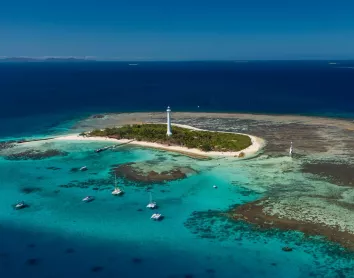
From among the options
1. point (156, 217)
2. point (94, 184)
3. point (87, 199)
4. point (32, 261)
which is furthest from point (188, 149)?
point (32, 261)

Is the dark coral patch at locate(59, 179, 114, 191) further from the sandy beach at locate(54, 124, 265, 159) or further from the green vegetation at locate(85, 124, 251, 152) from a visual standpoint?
the green vegetation at locate(85, 124, 251, 152)

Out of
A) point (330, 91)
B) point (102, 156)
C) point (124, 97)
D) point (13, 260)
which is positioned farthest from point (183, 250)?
point (330, 91)

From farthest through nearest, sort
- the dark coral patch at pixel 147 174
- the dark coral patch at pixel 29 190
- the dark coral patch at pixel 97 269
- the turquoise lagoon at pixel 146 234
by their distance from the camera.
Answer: the dark coral patch at pixel 147 174 < the dark coral patch at pixel 29 190 < the turquoise lagoon at pixel 146 234 < the dark coral patch at pixel 97 269

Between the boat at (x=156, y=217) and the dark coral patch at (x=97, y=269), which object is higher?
the boat at (x=156, y=217)

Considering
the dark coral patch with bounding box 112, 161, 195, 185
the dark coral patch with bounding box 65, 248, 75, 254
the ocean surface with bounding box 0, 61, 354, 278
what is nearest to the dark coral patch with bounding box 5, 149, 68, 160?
the ocean surface with bounding box 0, 61, 354, 278

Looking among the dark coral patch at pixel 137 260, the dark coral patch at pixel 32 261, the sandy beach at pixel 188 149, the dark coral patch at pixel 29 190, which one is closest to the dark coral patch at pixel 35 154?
the sandy beach at pixel 188 149

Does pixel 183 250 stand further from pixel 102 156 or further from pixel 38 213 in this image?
pixel 102 156

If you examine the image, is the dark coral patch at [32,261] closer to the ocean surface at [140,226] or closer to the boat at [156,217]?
the ocean surface at [140,226]
